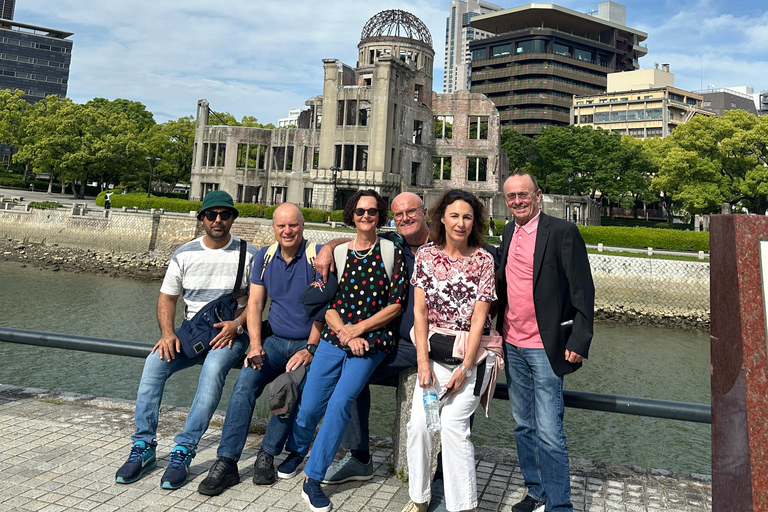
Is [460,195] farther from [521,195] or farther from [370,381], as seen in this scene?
[370,381]

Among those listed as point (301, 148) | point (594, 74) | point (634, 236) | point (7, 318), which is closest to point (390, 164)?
point (301, 148)

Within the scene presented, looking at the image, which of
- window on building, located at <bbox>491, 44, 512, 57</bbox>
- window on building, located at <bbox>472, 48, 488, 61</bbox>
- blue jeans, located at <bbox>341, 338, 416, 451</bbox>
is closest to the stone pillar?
blue jeans, located at <bbox>341, 338, 416, 451</bbox>

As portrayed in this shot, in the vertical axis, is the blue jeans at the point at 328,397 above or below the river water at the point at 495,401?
above

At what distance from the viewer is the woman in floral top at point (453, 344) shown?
3697 mm

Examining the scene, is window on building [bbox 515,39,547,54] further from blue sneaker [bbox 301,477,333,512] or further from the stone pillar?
blue sneaker [bbox 301,477,333,512]

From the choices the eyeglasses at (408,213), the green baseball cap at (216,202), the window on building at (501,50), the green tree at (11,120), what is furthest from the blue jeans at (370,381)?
the window on building at (501,50)

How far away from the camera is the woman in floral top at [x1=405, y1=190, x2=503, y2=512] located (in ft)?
12.1

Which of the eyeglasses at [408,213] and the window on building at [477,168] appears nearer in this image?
the eyeglasses at [408,213]

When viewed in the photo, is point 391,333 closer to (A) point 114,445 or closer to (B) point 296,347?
(B) point 296,347

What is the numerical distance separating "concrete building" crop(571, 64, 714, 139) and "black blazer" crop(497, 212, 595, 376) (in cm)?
8734

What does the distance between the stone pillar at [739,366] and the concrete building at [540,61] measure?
87788 millimetres

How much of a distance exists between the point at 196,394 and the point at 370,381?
1310 millimetres

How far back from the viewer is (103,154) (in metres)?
49.8

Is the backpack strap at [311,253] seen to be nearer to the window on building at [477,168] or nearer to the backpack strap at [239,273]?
the backpack strap at [239,273]
